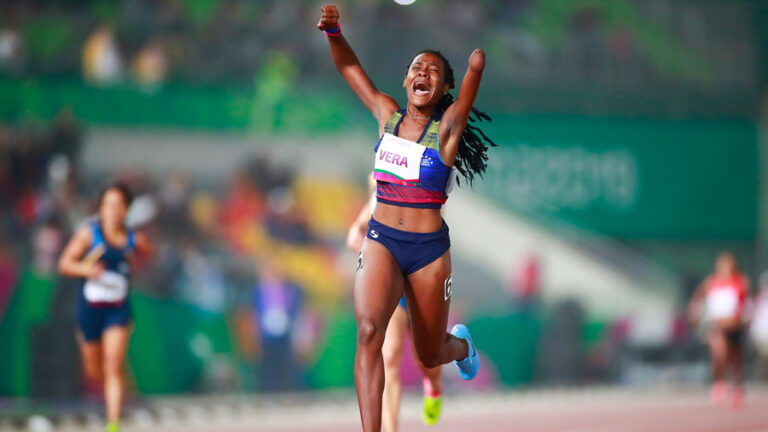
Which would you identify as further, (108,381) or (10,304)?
(10,304)

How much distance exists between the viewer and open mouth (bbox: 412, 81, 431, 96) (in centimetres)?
598

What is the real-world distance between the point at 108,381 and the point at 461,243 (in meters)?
12.5

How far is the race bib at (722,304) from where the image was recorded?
55.4 feet

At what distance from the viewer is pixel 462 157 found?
6402 millimetres

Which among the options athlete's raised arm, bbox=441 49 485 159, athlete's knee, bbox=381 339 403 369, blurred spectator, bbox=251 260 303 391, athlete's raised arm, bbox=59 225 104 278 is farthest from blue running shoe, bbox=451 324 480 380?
blurred spectator, bbox=251 260 303 391

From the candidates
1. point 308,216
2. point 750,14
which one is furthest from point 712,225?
point 308,216

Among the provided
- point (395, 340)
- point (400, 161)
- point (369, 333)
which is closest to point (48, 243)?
point (395, 340)

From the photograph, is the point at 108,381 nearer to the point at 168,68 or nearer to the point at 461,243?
the point at 168,68

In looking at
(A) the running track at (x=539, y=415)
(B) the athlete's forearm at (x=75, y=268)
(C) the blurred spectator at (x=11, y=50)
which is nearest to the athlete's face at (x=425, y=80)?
(B) the athlete's forearm at (x=75, y=268)

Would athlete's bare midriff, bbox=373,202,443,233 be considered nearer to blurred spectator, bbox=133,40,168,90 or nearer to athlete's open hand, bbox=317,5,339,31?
athlete's open hand, bbox=317,5,339,31

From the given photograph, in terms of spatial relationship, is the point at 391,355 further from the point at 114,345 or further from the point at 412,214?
the point at 114,345

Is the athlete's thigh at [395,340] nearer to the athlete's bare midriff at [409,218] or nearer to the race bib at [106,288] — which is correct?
the athlete's bare midriff at [409,218]

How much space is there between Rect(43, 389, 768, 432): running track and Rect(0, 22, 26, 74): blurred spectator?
7067 millimetres

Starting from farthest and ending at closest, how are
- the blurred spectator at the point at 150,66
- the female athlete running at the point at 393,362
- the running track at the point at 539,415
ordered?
the blurred spectator at the point at 150,66 → the running track at the point at 539,415 → the female athlete running at the point at 393,362
